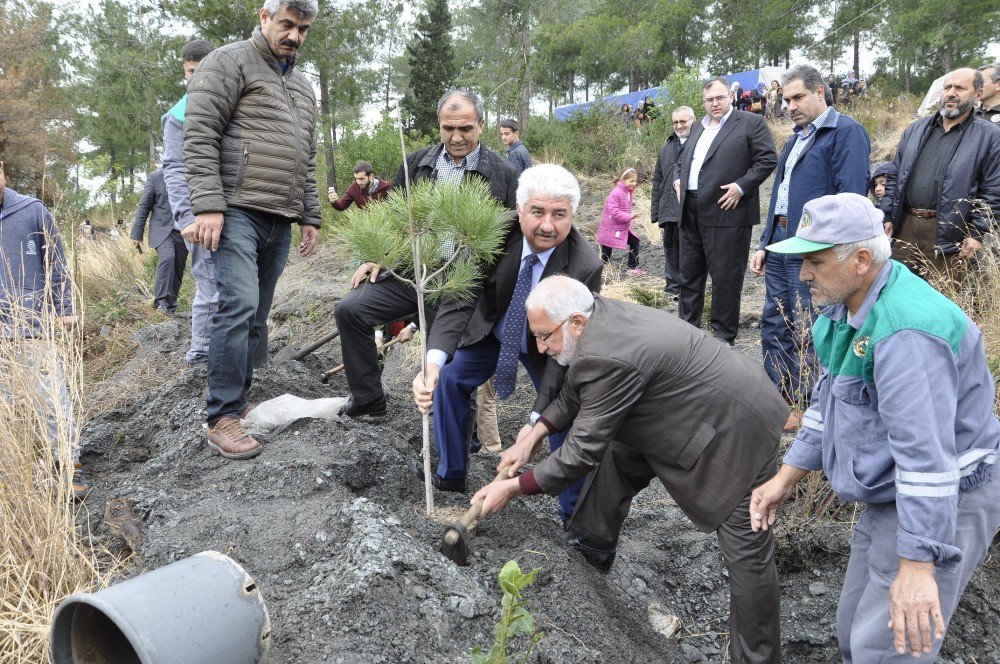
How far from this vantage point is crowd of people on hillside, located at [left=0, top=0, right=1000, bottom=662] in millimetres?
1827

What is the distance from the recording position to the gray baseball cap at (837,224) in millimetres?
1838

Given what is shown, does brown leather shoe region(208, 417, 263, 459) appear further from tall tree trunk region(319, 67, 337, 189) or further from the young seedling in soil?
tall tree trunk region(319, 67, 337, 189)

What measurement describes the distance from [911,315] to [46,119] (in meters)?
23.6

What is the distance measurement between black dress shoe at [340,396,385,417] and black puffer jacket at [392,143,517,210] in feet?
4.07

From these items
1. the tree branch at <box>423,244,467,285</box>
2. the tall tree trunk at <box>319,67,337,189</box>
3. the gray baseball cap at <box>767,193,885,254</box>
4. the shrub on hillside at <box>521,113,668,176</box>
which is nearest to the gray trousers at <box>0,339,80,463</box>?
the tree branch at <box>423,244,467,285</box>

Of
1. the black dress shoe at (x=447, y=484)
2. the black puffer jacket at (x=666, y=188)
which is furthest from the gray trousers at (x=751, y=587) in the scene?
the black puffer jacket at (x=666, y=188)

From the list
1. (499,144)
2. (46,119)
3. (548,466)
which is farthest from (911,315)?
(46,119)

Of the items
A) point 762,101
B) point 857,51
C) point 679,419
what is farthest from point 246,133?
point 857,51

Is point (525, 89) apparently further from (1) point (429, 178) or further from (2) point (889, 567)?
(2) point (889, 567)

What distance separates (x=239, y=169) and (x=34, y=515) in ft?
A: 5.62

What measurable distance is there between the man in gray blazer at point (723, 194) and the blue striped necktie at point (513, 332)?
2197mm

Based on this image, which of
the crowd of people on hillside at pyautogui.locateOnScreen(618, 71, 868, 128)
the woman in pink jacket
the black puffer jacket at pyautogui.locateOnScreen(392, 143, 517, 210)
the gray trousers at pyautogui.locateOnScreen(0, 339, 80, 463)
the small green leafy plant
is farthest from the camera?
the crowd of people on hillside at pyautogui.locateOnScreen(618, 71, 868, 128)

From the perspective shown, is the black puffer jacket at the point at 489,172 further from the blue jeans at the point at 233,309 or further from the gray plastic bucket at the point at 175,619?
the gray plastic bucket at the point at 175,619

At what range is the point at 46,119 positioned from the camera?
19766 mm
